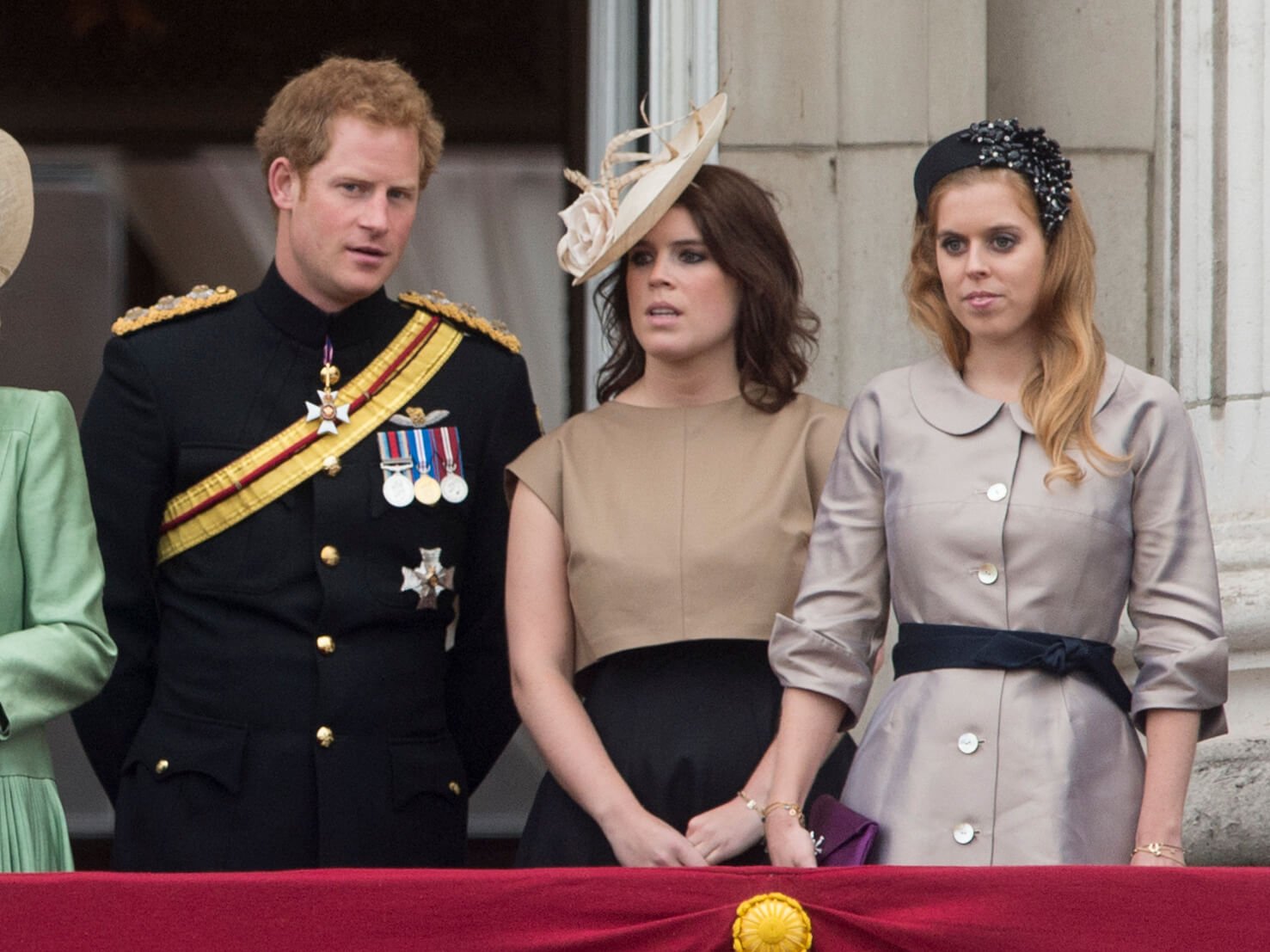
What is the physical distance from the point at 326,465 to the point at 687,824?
2.77ft

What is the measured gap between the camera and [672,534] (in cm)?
378

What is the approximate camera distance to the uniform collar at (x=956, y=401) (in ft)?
11.1

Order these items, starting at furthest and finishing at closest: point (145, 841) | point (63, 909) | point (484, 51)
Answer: point (484, 51)
point (145, 841)
point (63, 909)

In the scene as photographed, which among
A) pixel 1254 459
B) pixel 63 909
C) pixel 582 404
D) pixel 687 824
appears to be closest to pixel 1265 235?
pixel 1254 459

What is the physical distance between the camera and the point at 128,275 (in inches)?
273

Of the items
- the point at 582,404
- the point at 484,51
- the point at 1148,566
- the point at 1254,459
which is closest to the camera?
the point at 1148,566

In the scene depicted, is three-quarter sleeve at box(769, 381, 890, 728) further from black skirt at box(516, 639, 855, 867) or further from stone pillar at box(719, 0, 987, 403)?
stone pillar at box(719, 0, 987, 403)

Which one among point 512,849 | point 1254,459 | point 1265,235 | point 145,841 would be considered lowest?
point 512,849

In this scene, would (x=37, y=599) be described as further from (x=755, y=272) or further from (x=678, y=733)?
(x=755, y=272)

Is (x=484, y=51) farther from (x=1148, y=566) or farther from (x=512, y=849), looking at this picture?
(x=1148, y=566)

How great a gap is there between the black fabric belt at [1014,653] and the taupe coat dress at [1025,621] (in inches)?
0.6

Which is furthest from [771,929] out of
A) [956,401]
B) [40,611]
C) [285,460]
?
[285,460]

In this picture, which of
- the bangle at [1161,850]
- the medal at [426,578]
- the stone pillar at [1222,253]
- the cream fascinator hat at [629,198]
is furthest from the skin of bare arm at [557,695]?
the stone pillar at [1222,253]

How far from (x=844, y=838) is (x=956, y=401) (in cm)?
63
